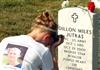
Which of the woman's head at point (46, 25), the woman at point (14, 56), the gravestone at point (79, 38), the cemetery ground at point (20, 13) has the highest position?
the woman's head at point (46, 25)

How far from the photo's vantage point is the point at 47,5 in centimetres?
1114

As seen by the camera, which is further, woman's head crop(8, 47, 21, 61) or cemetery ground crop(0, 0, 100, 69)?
cemetery ground crop(0, 0, 100, 69)

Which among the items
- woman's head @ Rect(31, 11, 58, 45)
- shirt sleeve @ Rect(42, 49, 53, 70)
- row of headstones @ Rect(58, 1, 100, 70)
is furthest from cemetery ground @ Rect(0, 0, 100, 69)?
shirt sleeve @ Rect(42, 49, 53, 70)

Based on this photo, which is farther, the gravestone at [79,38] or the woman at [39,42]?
the gravestone at [79,38]

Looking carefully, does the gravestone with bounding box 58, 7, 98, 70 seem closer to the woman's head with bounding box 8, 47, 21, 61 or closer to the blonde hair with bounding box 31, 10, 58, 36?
the blonde hair with bounding box 31, 10, 58, 36

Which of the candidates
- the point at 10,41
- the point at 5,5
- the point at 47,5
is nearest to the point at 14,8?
the point at 5,5

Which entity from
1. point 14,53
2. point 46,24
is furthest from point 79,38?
point 14,53

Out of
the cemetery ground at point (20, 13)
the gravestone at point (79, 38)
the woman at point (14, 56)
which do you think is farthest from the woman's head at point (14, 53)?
the cemetery ground at point (20, 13)

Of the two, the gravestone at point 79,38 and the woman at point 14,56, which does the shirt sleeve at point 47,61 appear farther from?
the gravestone at point 79,38

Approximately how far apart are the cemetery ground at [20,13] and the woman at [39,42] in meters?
4.32

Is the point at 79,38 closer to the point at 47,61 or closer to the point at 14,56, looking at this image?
the point at 47,61

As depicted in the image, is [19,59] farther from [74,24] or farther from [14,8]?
[14,8]

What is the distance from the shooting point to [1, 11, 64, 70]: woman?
9.89 feet

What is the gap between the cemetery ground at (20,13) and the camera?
8.50 m
